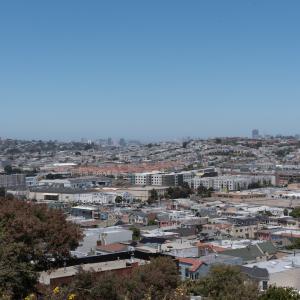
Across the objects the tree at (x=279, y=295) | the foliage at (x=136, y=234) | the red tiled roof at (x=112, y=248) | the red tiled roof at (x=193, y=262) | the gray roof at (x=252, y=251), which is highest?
the tree at (x=279, y=295)

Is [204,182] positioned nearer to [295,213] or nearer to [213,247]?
A: [295,213]

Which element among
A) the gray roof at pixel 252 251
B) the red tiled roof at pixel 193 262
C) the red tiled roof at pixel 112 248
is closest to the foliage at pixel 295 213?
the gray roof at pixel 252 251

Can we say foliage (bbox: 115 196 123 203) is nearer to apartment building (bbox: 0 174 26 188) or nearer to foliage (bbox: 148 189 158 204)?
foliage (bbox: 148 189 158 204)

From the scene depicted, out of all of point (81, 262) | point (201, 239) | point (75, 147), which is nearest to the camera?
point (81, 262)

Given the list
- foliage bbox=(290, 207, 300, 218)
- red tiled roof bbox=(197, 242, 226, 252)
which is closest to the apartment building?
foliage bbox=(290, 207, 300, 218)

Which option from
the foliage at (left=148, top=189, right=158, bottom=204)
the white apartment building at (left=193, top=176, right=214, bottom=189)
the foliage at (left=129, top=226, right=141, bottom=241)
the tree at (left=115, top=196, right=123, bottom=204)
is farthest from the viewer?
the white apartment building at (left=193, top=176, right=214, bottom=189)

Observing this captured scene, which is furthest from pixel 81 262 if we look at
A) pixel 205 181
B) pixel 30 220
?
pixel 205 181

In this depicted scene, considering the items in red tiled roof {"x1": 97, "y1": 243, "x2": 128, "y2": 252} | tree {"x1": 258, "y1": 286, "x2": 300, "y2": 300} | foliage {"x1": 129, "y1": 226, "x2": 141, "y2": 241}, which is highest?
tree {"x1": 258, "y1": 286, "x2": 300, "y2": 300}

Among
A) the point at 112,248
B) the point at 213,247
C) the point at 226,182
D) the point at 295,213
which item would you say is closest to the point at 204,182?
the point at 226,182

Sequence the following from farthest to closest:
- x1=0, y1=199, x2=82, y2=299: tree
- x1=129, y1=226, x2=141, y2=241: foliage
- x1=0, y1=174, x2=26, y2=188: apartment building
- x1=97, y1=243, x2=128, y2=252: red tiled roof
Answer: x1=0, y1=174, x2=26, y2=188: apartment building
x1=129, y1=226, x2=141, y2=241: foliage
x1=97, y1=243, x2=128, y2=252: red tiled roof
x1=0, y1=199, x2=82, y2=299: tree

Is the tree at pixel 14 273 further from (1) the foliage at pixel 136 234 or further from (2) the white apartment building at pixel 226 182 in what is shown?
(2) the white apartment building at pixel 226 182

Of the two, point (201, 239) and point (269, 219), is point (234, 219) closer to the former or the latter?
point (269, 219)
